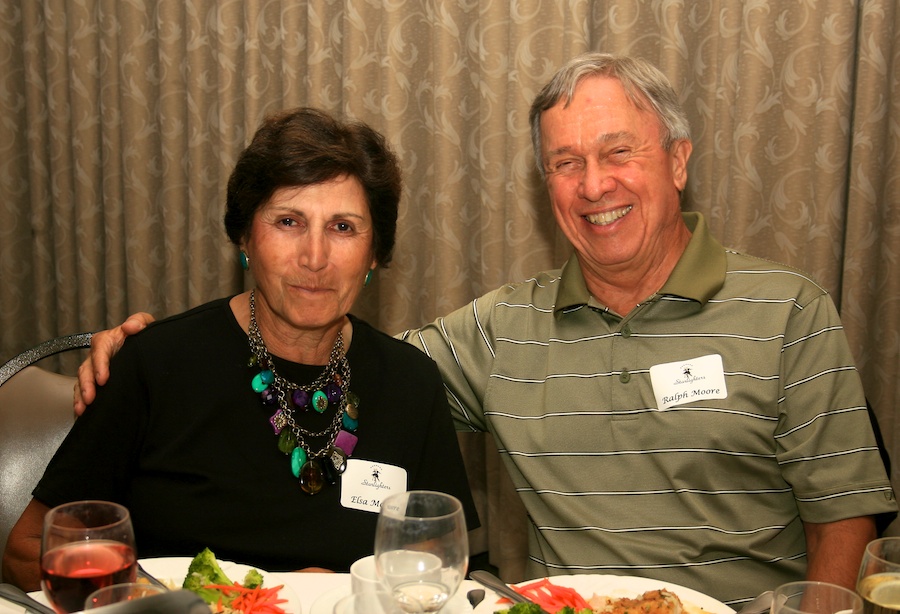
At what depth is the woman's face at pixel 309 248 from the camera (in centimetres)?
196

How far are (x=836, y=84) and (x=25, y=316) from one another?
3.70 metres

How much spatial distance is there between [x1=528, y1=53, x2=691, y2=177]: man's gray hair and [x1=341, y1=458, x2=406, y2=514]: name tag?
995 millimetres

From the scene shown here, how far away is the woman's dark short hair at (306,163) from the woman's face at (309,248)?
0.02m

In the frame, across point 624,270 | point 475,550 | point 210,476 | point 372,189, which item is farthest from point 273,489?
point 475,550

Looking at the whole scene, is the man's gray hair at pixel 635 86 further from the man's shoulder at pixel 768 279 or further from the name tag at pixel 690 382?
the name tag at pixel 690 382

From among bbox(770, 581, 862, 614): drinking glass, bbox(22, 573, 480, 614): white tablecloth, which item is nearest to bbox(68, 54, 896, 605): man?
bbox(22, 573, 480, 614): white tablecloth

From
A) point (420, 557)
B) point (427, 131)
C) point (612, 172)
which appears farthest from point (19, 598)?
point (427, 131)

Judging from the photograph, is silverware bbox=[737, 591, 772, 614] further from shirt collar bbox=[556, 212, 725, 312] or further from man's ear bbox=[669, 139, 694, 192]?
man's ear bbox=[669, 139, 694, 192]

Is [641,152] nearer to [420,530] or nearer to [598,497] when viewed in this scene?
[598,497]

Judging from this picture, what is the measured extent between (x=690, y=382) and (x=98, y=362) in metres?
1.31

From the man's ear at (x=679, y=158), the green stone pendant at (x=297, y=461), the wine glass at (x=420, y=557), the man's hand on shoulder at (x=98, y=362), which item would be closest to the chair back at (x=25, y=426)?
the man's hand on shoulder at (x=98, y=362)

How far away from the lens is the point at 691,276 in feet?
6.95

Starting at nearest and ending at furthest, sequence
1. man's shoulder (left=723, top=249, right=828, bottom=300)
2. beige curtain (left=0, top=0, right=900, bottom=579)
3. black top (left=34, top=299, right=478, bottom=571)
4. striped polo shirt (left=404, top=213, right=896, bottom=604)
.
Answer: black top (left=34, top=299, right=478, bottom=571)
striped polo shirt (left=404, top=213, right=896, bottom=604)
man's shoulder (left=723, top=249, right=828, bottom=300)
beige curtain (left=0, top=0, right=900, bottom=579)

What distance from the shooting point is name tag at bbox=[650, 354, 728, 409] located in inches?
78.7
